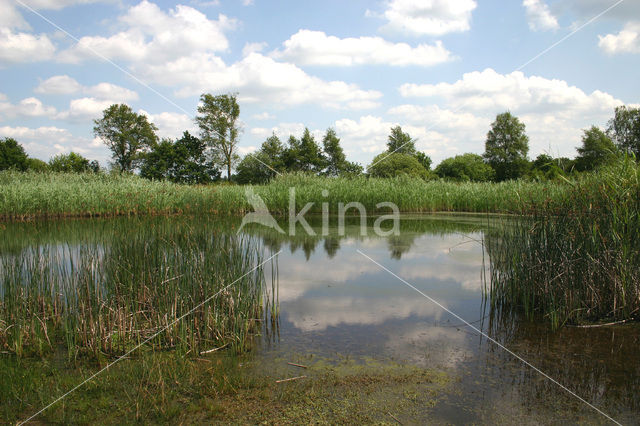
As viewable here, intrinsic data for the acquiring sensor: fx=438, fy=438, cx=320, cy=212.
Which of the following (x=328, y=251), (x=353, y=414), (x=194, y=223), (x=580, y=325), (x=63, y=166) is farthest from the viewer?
(x=63, y=166)

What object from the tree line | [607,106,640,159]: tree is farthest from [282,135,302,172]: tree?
[607,106,640,159]: tree

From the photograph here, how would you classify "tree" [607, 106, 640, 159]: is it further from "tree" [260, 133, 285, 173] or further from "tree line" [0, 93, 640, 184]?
"tree" [260, 133, 285, 173]

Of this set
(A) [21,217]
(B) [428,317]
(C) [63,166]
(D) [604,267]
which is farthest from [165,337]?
(C) [63,166]

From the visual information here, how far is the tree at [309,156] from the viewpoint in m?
36.3

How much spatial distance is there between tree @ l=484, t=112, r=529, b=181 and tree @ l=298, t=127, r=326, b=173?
18.8 meters

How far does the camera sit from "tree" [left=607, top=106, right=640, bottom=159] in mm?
Result: 39066

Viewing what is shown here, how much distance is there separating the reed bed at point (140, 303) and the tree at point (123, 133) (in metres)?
41.2

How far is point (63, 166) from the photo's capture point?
39844 mm

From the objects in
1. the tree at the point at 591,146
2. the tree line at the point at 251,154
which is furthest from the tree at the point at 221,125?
the tree at the point at 591,146

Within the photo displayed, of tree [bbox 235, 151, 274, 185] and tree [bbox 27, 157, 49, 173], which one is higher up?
tree [bbox 27, 157, 49, 173]

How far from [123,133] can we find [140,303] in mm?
42389

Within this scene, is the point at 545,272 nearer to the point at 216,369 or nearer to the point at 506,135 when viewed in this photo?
the point at 216,369

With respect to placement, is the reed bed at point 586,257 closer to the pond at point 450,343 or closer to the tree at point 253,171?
the pond at point 450,343

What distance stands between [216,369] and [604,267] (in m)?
3.64
